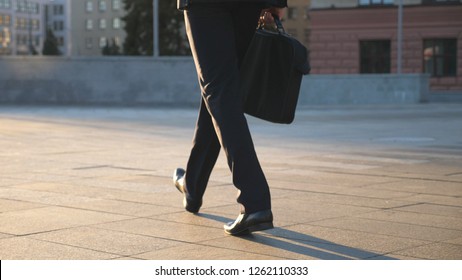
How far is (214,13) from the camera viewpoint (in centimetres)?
508

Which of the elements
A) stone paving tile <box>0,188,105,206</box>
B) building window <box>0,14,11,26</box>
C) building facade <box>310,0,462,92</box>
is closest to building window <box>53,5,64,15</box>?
building window <box>0,14,11,26</box>

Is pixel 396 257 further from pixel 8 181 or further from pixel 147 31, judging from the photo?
pixel 147 31

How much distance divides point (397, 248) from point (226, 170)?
14.1 feet

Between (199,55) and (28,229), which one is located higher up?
(199,55)

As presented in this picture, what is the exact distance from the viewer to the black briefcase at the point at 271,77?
523cm

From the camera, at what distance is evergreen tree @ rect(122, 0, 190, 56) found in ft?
221

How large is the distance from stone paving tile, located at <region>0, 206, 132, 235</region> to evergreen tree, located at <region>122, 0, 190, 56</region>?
59.4 meters

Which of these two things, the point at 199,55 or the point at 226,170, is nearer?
the point at 199,55

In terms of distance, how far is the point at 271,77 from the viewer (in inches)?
208

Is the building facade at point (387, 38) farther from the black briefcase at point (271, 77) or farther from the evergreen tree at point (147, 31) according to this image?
the black briefcase at point (271, 77)

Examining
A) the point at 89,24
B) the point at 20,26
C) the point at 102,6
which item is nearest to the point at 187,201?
the point at 102,6

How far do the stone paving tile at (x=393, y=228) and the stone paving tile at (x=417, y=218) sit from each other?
100 millimetres

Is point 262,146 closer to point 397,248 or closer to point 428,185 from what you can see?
point 428,185
